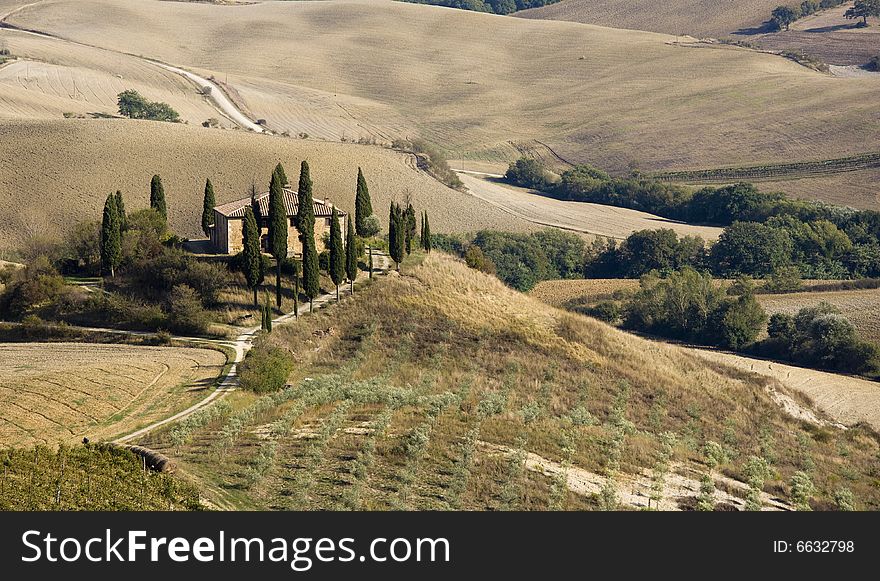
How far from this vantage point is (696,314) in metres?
81.8

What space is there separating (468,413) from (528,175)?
9880 cm

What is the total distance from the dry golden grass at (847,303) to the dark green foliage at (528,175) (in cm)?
5402

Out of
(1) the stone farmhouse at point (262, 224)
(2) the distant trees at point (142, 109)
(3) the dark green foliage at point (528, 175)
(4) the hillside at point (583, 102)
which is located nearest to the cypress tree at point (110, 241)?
(1) the stone farmhouse at point (262, 224)

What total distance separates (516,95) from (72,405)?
495 ft

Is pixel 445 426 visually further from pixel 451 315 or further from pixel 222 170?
pixel 222 170

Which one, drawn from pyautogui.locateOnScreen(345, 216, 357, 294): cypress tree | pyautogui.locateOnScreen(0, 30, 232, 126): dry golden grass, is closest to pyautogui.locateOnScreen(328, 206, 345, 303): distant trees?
pyautogui.locateOnScreen(345, 216, 357, 294): cypress tree

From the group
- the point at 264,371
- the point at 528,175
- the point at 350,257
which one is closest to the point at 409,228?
the point at 350,257

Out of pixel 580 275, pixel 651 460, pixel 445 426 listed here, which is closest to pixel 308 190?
pixel 445 426

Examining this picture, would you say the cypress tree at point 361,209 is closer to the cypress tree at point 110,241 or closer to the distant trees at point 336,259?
the distant trees at point 336,259

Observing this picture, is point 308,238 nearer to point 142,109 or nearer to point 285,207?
point 285,207

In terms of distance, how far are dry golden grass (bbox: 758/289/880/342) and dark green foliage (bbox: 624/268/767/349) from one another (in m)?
3.72

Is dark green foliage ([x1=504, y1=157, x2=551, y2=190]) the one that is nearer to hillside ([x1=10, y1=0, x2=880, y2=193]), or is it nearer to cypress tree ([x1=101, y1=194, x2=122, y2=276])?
hillside ([x1=10, y1=0, x2=880, y2=193])

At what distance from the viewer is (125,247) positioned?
61.8 metres

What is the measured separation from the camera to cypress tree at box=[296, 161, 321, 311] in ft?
189
